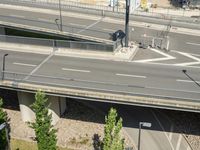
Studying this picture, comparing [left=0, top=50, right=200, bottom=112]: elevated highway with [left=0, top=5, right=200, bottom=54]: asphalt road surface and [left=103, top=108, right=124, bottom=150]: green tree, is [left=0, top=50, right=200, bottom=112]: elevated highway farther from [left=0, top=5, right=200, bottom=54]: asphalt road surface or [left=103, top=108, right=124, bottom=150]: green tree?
[left=0, top=5, right=200, bottom=54]: asphalt road surface

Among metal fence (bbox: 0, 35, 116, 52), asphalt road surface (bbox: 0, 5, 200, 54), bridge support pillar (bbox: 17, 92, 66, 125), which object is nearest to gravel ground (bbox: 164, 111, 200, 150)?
asphalt road surface (bbox: 0, 5, 200, 54)

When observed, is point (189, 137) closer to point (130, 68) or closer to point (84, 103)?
point (130, 68)

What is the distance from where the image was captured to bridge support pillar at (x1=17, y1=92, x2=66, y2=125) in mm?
40250

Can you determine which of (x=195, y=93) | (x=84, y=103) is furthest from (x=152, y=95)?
(x=84, y=103)

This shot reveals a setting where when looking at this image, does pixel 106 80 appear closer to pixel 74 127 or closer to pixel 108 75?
pixel 108 75

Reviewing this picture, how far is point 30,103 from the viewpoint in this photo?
1608 inches

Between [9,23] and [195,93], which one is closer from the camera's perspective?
[195,93]

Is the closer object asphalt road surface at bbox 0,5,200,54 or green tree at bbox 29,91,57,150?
green tree at bbox 29,91,57,150

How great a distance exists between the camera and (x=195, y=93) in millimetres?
33375

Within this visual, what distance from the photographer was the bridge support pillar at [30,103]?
40250mm

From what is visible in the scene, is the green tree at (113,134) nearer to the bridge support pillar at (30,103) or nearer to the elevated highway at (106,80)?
the elevated highway at (106,80)

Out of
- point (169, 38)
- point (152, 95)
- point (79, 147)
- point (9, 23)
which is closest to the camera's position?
point (152, 95)

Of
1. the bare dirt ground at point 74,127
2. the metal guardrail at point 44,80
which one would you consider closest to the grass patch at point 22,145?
the bare dirt ground at point 74,127

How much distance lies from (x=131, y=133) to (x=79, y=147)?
20.4 ft
